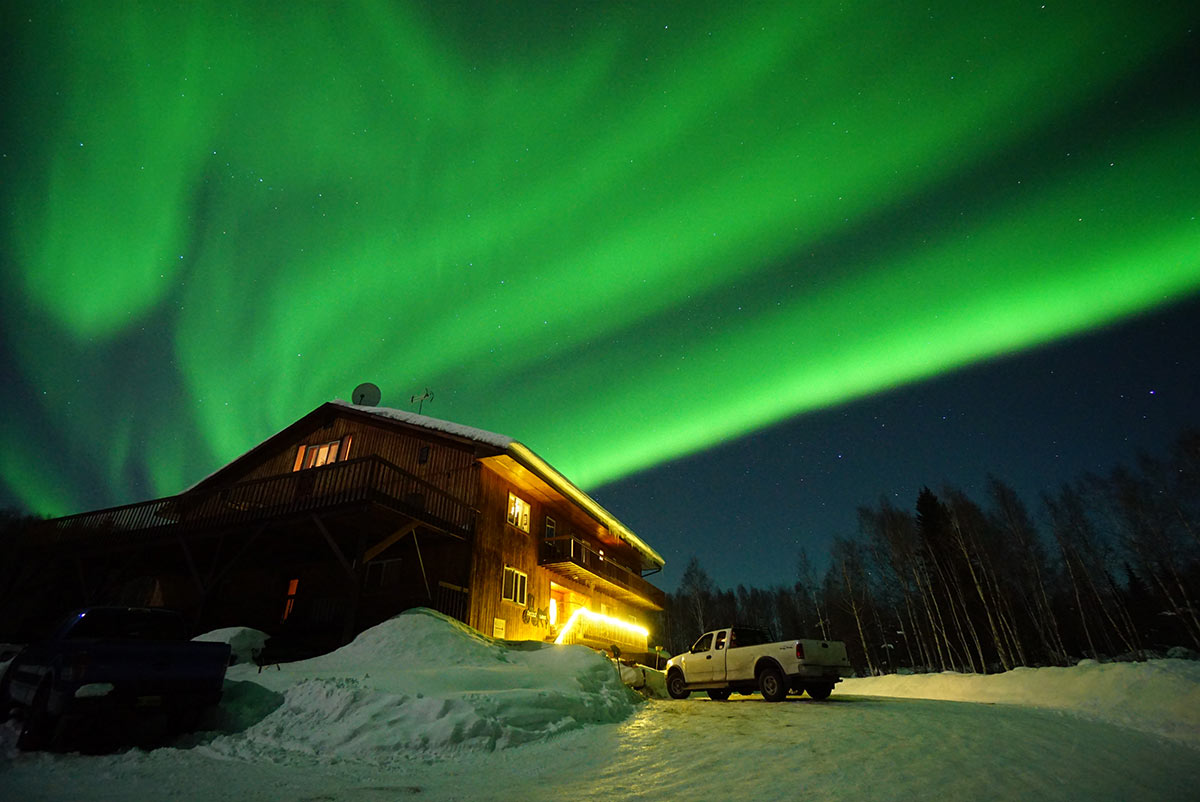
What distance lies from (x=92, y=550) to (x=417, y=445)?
11588mm

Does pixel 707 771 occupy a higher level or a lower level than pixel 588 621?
lower

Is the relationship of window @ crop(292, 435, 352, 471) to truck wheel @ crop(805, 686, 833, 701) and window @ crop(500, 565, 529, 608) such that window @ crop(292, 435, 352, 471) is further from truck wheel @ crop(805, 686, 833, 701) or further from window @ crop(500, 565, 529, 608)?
truck wheel @ crop(805, 686, 833, 701)

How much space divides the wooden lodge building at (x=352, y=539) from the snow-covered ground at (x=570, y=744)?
4703 mm

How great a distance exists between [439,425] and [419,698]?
43.5 feet

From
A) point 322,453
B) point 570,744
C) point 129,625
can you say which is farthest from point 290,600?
point 570,744

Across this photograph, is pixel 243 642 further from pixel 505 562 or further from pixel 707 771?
pixel 707 771

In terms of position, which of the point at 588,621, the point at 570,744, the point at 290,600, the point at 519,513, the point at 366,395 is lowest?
the point at 570,744

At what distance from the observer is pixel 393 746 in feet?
21.0

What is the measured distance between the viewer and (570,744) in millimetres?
7164

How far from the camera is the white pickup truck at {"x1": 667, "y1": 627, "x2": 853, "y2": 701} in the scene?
12055mm

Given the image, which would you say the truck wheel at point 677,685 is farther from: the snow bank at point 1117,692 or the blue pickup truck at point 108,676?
the blue pickup truck at point 108,676

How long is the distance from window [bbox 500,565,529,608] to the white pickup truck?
6925 millimetres

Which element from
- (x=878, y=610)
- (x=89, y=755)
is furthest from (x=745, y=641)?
(x=878, y=610)

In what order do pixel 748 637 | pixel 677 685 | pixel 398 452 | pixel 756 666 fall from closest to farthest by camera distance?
pixel 756 666, pixel 748 637, pixel 677 685, pixel 398 452
